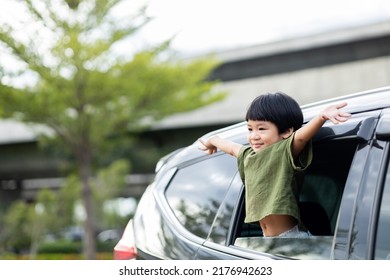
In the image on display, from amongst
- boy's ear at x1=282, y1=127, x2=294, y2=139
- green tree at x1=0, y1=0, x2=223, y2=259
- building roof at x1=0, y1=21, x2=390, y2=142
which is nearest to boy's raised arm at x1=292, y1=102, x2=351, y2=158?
boy's ear at x1=282, y1=127, x2=294, y2=139

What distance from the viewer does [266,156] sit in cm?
232

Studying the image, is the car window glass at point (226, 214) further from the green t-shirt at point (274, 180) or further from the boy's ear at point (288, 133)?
the boy's ear at point (288, 133)

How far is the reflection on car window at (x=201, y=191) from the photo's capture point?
2609 millimetres

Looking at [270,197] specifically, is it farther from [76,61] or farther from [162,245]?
[76,61]

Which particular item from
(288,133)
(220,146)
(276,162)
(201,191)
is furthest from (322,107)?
(201,191)

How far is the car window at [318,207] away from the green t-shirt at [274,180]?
3.4 inches

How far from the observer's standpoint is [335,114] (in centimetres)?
206

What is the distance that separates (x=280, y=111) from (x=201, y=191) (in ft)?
1.83

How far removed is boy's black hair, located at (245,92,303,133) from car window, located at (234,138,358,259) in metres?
0.11

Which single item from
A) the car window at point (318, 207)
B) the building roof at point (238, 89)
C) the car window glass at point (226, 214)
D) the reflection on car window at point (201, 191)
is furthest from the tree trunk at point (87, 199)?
the car window glass at point (226, 214)

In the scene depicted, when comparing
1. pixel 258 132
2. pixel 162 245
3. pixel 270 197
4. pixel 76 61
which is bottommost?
pixel 162 245

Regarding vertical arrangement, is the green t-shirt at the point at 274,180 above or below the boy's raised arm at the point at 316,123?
below
